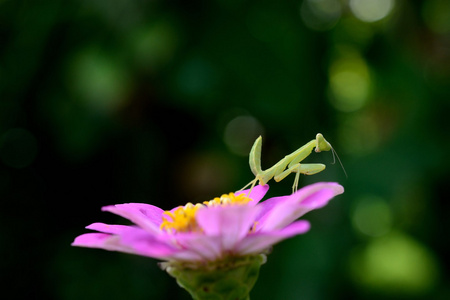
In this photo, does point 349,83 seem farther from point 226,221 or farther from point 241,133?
point 226,221

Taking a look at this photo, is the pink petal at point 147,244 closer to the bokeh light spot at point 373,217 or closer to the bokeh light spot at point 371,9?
the bokeh light spot at point 373,217

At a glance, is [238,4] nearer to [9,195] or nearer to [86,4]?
[86,4]

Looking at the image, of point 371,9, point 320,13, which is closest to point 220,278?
A: point 320,13

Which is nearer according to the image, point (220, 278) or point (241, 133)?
point (220, 278)

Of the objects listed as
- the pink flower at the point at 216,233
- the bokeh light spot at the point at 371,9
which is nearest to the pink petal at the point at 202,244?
the pink flower at the point at 216,233

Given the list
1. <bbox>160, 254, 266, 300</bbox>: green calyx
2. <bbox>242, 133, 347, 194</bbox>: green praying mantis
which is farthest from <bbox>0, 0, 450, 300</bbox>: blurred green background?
<bbox>160, 254, 266, 300</bbox>: green calyx

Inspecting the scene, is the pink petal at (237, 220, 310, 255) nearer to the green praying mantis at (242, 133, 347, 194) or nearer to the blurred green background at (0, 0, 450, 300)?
the green praying mantis at (242, 133, 347, 194)
